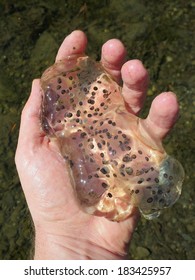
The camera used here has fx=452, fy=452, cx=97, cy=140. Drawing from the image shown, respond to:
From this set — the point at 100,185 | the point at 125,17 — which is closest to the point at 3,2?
the point at 125,17

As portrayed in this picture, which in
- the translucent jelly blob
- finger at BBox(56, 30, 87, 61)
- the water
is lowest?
the water

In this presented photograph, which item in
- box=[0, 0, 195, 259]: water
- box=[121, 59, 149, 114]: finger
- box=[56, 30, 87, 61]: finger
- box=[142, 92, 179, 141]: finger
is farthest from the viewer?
box=[0, 0, 195, 259]: water

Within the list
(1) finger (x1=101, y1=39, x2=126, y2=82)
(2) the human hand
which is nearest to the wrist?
(2) the human hand

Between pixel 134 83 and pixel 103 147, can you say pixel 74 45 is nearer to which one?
pixel 134 83

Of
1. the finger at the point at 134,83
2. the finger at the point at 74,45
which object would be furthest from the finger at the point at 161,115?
the finger at the point at 74,45

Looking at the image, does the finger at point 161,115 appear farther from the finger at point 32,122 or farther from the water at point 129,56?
the water at point 129,56

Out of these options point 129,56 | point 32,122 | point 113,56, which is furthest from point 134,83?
point 129,56

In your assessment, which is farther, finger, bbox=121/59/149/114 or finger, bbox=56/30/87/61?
finger, bbox=56/30/87/61

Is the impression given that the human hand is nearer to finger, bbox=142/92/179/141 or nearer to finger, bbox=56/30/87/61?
finger, bbox=56/30/87/61
